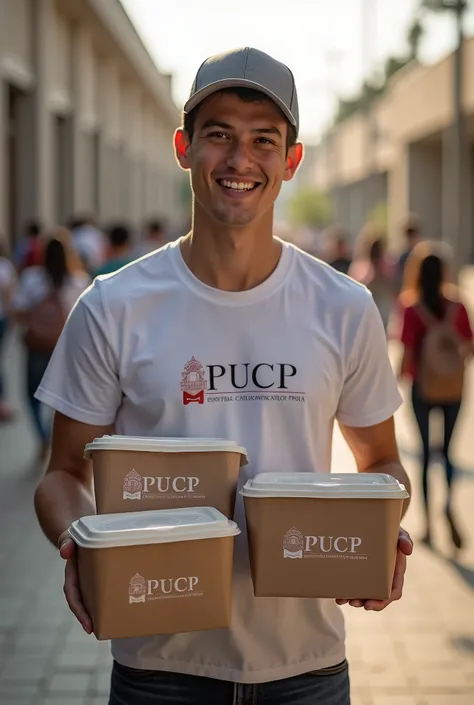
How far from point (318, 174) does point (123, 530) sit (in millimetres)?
102640

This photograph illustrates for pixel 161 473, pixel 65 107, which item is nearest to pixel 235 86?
pixel 161 473

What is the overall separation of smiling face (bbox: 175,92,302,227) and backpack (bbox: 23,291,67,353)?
7.02m

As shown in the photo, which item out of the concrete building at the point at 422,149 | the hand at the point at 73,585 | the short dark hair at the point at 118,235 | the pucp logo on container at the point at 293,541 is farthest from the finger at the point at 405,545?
the concrete building at the point at 422,149

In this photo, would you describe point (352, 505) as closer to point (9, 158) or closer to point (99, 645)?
point (99, 645)

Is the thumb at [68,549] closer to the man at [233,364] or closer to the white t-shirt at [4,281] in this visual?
the man at [233,364]

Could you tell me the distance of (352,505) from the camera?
7.81 ft

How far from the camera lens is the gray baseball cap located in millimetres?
2576

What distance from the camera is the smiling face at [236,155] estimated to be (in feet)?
8.58

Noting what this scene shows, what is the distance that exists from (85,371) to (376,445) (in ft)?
2.32

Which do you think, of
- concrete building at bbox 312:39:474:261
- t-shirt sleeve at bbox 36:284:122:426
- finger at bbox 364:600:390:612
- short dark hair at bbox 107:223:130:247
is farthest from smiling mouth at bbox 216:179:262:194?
concrete building at bbox 312:39:474:261

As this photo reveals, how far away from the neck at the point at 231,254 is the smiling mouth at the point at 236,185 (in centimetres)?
9

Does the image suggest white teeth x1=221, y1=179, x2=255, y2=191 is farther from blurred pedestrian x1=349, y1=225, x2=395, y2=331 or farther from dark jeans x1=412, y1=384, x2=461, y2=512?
blurred pedestrian x1=349, y1=225, x2=395, y2=331

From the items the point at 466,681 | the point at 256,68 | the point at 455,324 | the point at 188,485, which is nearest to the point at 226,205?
the point at 256,68

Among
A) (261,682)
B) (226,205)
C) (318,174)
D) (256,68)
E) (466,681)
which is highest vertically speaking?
(318,174)
